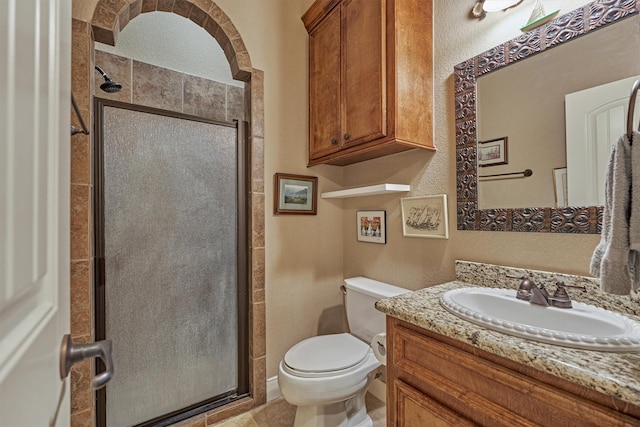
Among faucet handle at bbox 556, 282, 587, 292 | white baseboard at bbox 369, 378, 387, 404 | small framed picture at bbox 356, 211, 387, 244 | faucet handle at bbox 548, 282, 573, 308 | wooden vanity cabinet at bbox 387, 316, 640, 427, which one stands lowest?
white baseboard at bbox 369, 378, 387, 404

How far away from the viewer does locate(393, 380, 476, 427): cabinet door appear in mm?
839

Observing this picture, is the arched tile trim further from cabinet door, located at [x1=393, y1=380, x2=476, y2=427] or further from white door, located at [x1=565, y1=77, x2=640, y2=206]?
cabinet door, located at [x1=393, y1=380, x2=476, y2=427]

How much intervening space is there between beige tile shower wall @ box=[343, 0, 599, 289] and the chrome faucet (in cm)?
14

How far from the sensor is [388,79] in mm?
1390

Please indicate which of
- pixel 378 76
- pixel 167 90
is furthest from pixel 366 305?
pixel 167 90

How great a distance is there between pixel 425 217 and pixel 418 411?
902 mm

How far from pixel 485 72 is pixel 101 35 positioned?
1.82 meters

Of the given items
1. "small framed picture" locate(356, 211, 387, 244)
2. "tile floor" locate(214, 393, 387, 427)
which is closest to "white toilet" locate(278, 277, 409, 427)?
"tile floor" locate(214, 393, 387, 427)

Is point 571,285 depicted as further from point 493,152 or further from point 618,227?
point 493,152

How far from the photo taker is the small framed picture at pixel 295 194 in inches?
72.5

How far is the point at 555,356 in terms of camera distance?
65cm

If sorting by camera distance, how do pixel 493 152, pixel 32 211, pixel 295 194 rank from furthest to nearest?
pixel 295 194 → pixel 493 152 → pixel 32 211

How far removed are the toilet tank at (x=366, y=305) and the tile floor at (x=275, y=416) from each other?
45 centimetres

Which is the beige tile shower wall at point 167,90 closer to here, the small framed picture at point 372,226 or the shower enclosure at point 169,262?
the shower enclosure at point 169,262
